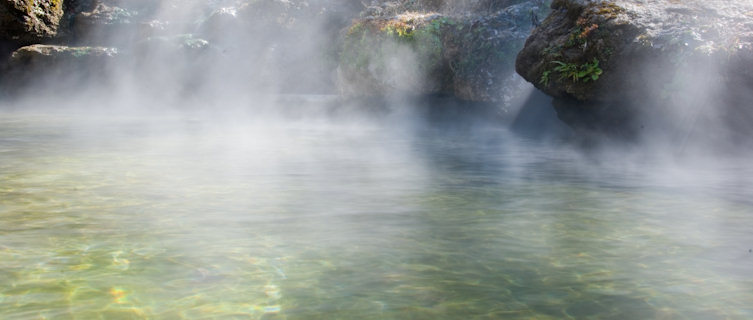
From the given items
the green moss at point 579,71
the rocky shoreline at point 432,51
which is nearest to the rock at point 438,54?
the rocky shoreline at point 432,51

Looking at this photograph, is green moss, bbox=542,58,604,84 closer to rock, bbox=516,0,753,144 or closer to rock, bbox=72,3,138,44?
rock, bbox=516,0,753,144

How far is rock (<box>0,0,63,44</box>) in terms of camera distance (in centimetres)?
2311

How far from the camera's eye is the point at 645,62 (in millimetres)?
10328

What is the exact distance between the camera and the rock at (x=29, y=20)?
23109 mm

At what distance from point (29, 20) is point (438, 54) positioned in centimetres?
1611

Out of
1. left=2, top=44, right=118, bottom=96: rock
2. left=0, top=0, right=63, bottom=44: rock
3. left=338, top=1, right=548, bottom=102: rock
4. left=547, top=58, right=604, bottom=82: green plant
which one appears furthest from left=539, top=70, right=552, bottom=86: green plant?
left=0, top=0, right=63, bottom=44: rock

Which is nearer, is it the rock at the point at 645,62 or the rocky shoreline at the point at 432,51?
the rock at the point at 645,62

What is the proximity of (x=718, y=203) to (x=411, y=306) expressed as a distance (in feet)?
14.0

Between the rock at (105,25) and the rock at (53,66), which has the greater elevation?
the rock at (105,25)

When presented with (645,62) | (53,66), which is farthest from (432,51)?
(53,66)

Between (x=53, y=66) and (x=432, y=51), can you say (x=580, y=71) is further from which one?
(x=53, y=66)

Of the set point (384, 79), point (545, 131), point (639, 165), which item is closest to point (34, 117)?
point (384, 79)

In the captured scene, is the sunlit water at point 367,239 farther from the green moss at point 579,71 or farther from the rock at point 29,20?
the rock at point 29,20

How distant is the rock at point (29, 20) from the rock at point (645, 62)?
1928 centimetres
